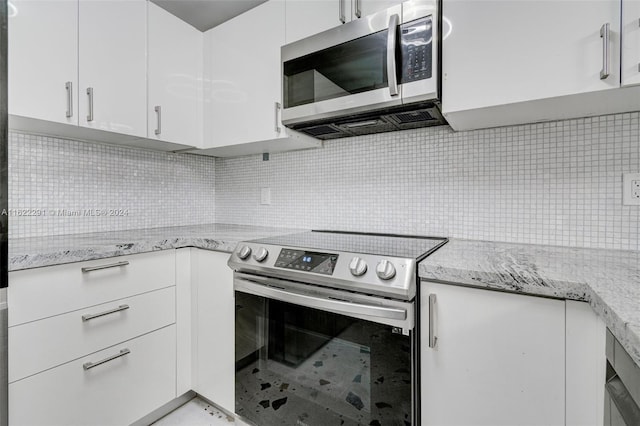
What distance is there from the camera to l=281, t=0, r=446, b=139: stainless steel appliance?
1137 millimetres

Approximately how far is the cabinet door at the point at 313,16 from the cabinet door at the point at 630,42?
36.5 inches

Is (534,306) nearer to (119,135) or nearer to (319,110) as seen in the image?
(319,110)

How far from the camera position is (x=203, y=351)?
1542mm

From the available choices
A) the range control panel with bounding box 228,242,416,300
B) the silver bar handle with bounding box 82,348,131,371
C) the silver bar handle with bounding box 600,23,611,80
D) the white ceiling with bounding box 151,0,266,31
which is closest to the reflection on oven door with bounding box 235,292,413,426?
the range control panel with bounding box 228,242,416,300

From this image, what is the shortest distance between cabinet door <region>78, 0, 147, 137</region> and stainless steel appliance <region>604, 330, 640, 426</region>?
2005 mm

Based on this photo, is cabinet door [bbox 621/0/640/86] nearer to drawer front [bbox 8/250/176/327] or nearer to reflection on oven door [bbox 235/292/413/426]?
reflection on oven door [bbox 235/292/413/426]

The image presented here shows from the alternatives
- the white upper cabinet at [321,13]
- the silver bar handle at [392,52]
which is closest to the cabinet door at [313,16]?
the white upper cabinet at [321,13]

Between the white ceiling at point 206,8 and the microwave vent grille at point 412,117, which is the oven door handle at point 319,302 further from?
the white ceiling at point 206,8

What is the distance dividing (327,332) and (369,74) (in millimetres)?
1037

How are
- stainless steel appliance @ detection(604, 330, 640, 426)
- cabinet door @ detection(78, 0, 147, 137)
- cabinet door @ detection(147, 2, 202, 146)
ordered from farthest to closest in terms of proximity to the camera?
cabinet door @ detection(147, 2, 202, 146) → cabinet door @ detection(78, 0, 147, 137) → stainless steel appliance @ detection(604, 330, 640, 426)

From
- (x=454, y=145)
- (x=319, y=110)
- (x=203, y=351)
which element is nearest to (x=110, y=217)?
(x=203, y=351)

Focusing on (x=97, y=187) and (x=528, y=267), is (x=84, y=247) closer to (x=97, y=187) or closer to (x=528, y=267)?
(x=97, y=187)

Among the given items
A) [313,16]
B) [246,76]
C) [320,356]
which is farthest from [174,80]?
[320,356]

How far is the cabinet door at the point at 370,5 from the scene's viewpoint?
1.23 metres
